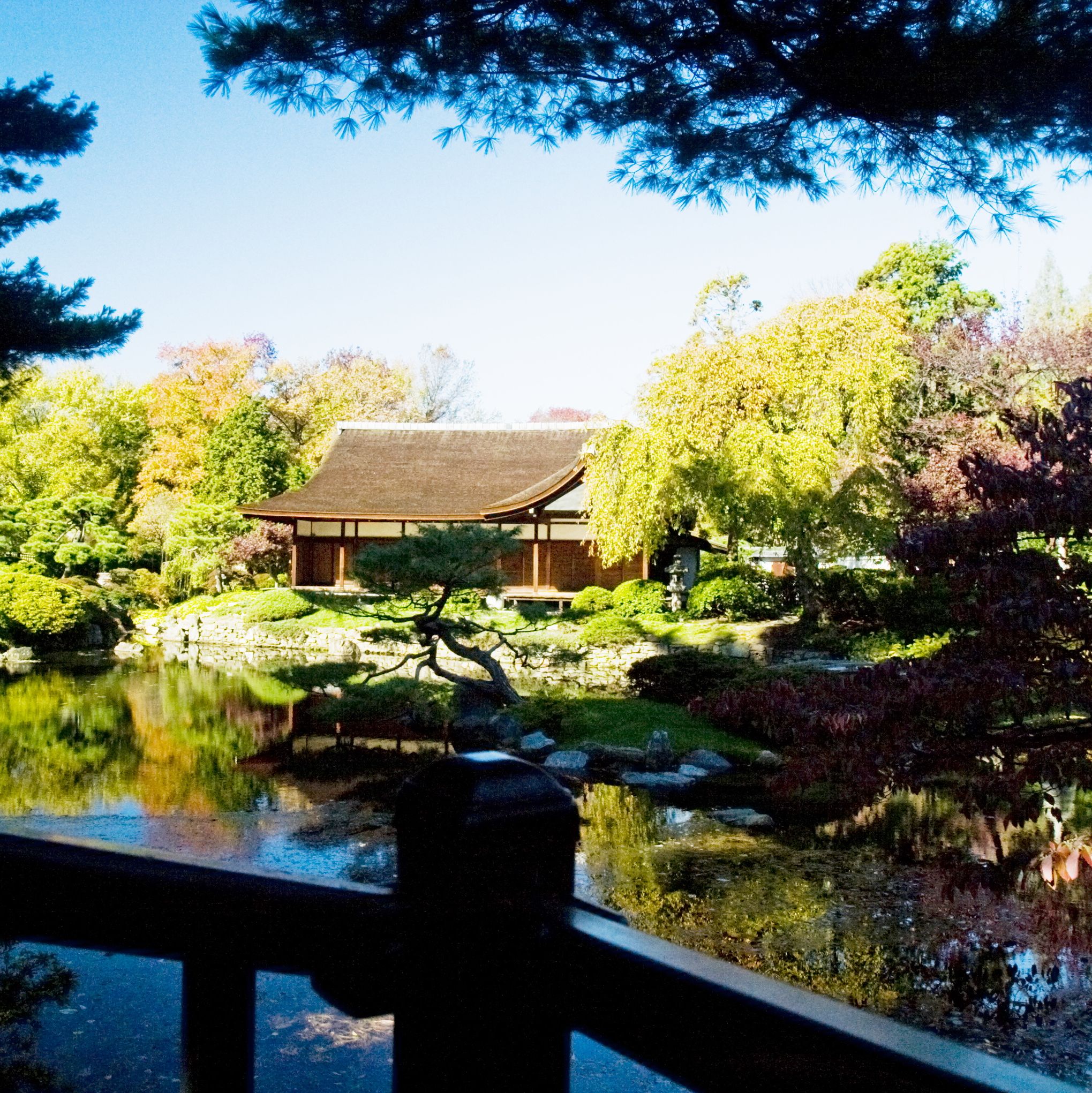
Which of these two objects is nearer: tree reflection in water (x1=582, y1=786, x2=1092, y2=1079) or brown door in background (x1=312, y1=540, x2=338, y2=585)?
tree reflection in water (x1=582, y1=786, x2=1092, y2=1079)

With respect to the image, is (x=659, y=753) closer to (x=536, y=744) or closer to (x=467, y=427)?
(x=536, y=744)

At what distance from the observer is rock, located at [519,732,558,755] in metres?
11.2

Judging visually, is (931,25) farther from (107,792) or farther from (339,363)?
(339,363)

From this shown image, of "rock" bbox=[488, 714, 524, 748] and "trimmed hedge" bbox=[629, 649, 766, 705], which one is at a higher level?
"trimmed hedge" bbox=[629, 649, 766, 705]

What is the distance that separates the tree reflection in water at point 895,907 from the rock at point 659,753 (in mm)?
1558

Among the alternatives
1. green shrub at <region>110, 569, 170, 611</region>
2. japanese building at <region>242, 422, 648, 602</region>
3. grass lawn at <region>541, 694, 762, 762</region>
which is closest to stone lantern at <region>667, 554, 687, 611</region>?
japanese building at <region>242, 422, 648, 602</region>

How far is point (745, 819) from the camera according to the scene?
28.3 feet

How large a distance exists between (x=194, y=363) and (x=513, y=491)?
12.9m

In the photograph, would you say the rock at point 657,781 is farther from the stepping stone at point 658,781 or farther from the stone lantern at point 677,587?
the stone lantern at point 677,587

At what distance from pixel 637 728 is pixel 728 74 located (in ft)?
29.2

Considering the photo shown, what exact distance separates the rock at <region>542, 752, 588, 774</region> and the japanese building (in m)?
10.1

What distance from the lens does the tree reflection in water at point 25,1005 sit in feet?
9.46

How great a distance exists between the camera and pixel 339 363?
38.0 metres

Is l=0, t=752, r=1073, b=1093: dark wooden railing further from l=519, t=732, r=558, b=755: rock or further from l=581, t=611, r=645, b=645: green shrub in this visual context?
l=581, t=611, r=645, b=645: green shrub
